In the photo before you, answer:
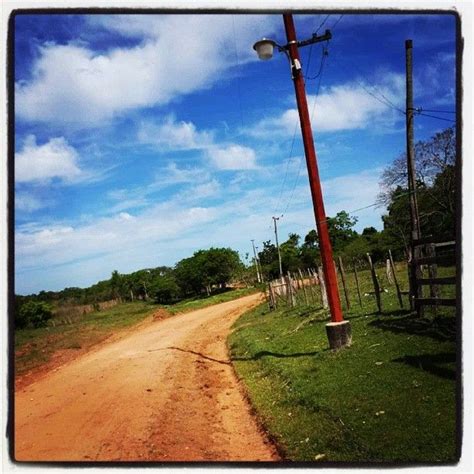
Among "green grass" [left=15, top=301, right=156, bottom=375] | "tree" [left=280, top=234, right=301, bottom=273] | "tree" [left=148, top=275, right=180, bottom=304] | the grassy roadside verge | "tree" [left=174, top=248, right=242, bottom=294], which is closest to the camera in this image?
the grassy roadside verge

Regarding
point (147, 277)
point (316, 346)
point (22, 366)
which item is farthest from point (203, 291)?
point (316, 346)

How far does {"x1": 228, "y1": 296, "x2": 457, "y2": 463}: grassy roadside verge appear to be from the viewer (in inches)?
151

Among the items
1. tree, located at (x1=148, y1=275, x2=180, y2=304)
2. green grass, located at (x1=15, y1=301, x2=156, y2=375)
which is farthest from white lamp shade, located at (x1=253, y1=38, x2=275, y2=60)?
tree, located at (x1=148, y1=275, x2=180, y2=304)

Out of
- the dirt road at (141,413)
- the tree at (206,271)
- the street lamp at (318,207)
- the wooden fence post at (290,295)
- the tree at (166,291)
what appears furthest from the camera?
the tree at (206,271)

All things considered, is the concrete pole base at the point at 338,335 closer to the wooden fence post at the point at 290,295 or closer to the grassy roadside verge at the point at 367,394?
the grassy roadside verge at the point at 367,394

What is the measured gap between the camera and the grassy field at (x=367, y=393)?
385cm

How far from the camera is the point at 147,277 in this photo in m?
55.2

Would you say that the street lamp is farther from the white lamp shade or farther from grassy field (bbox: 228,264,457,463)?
the white lamp shade

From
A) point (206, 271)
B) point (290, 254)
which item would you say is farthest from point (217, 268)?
point (290, 254)

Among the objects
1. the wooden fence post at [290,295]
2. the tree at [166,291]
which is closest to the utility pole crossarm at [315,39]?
the wooden fence post at [290,295]

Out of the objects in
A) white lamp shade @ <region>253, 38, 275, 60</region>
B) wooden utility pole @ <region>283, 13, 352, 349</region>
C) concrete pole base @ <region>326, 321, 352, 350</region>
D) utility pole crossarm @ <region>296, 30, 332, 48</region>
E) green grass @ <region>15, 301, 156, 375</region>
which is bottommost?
green grass @ <region>15, 301, 156, 375</region>

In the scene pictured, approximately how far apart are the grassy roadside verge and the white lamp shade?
4.87 m

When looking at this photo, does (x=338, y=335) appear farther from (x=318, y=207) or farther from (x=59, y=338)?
(x=59, y=338)

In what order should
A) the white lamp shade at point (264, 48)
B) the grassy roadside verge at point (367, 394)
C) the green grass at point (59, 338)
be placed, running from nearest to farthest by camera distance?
the grassy roadside verge at point (367, 394), the white lamp shade at point (264, 48), the green grass at point (59, 338)
